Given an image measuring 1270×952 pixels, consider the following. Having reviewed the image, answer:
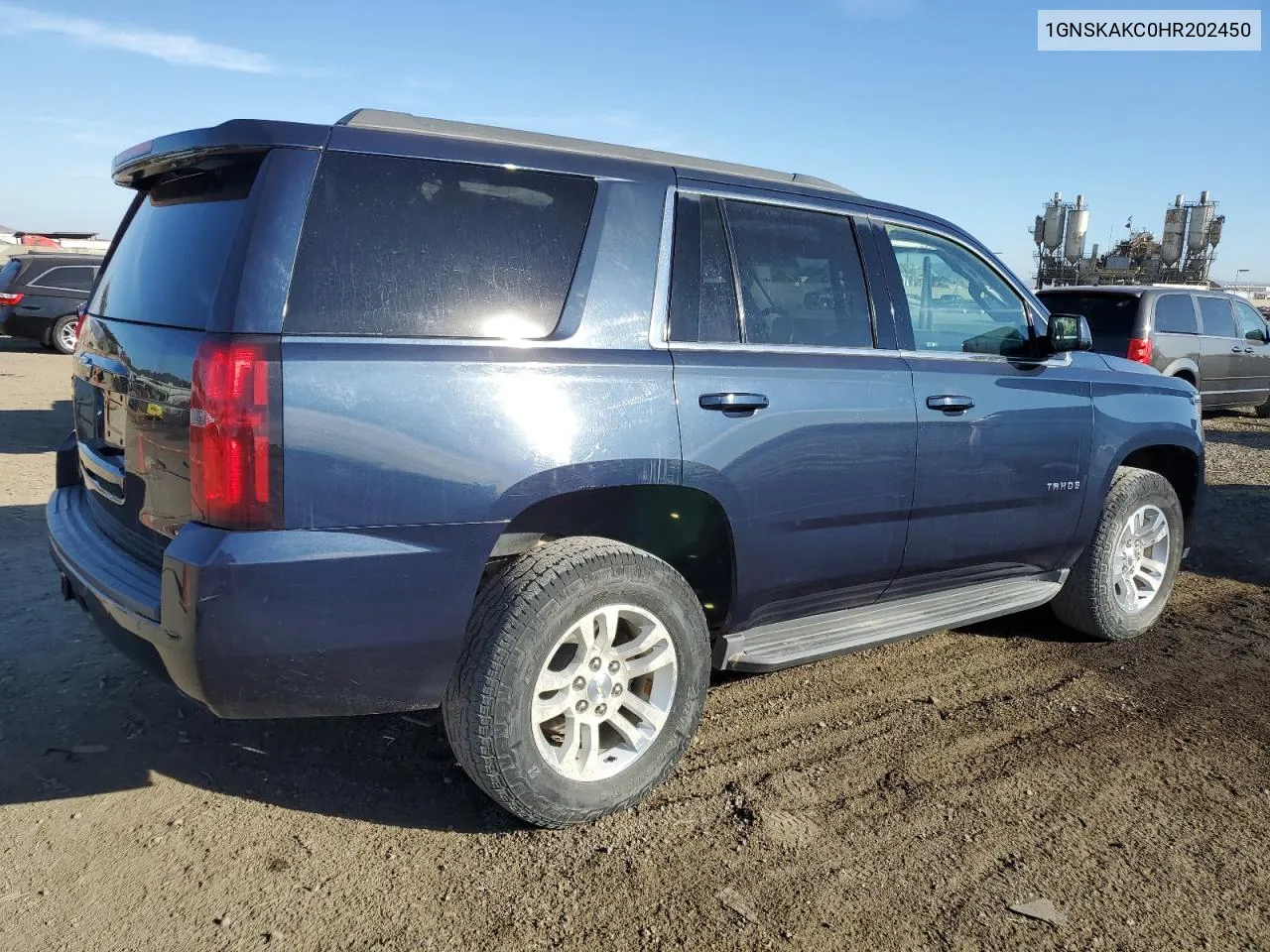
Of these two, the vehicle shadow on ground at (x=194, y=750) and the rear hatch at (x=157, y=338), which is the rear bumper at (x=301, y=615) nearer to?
the rear hatch at (x=157, y=338)

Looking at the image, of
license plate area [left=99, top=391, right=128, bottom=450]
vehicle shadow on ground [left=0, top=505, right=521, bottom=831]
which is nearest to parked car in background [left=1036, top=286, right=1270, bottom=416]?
vehicle shadow on ground [left=0, top=505, right=521, bottom=831]

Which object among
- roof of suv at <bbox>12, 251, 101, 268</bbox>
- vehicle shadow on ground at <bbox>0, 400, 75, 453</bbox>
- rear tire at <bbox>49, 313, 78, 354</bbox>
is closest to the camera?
vehicle shadow on ground at <bbox>0, 400, 75, 453</bbox>

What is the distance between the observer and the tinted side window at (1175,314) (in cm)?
1082

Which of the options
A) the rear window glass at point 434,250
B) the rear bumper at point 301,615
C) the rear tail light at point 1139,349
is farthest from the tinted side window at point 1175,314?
the rear bumper at point 301,615

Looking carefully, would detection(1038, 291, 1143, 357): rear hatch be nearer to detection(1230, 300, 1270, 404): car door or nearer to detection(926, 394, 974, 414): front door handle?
detection(1230, 300, 1270, 404): car door

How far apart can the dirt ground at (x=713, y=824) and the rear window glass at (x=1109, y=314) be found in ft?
22.8

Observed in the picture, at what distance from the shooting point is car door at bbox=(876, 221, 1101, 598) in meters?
3.64

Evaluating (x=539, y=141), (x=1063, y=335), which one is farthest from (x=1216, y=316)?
(x=539, y=141)

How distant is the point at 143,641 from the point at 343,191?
4.15 ft

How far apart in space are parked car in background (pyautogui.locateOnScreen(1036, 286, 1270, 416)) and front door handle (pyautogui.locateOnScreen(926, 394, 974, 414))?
7323 mm

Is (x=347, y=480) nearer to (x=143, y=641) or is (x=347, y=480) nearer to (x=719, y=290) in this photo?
(x=143, y=641)

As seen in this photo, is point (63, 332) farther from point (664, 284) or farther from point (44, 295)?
point (664, 284)

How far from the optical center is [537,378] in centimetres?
267

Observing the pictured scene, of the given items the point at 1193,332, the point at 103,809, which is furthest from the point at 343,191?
the point at 1193,332
